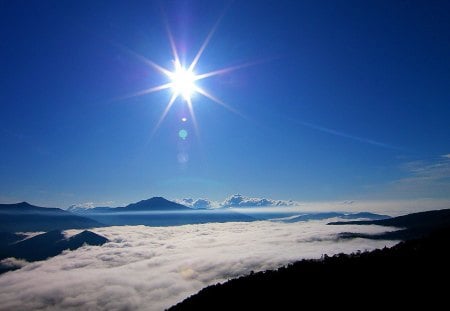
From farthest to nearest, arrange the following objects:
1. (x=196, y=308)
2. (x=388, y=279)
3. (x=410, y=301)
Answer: (x=196, y=308), (x=388, y=279), (x=410, y=301)

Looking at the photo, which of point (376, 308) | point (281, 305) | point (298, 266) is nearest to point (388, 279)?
point (376, 308)

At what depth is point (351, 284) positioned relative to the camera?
7706cm

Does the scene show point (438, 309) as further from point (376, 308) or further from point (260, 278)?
point (260, 278)

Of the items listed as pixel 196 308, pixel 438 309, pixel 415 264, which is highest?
pixel 415 264

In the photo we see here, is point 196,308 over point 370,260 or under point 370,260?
under

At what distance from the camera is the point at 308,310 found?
66.6m

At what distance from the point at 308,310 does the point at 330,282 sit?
1521 cm

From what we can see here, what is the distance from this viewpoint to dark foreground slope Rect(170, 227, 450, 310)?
6341 cm

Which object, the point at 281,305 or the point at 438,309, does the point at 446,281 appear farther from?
the point at 281,305

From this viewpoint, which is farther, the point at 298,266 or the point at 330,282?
the point at 298,266

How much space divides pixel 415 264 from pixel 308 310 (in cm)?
3063

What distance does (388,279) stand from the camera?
7269cm

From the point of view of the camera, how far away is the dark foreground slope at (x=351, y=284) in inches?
2496

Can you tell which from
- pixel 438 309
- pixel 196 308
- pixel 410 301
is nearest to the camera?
pixel 438 309
